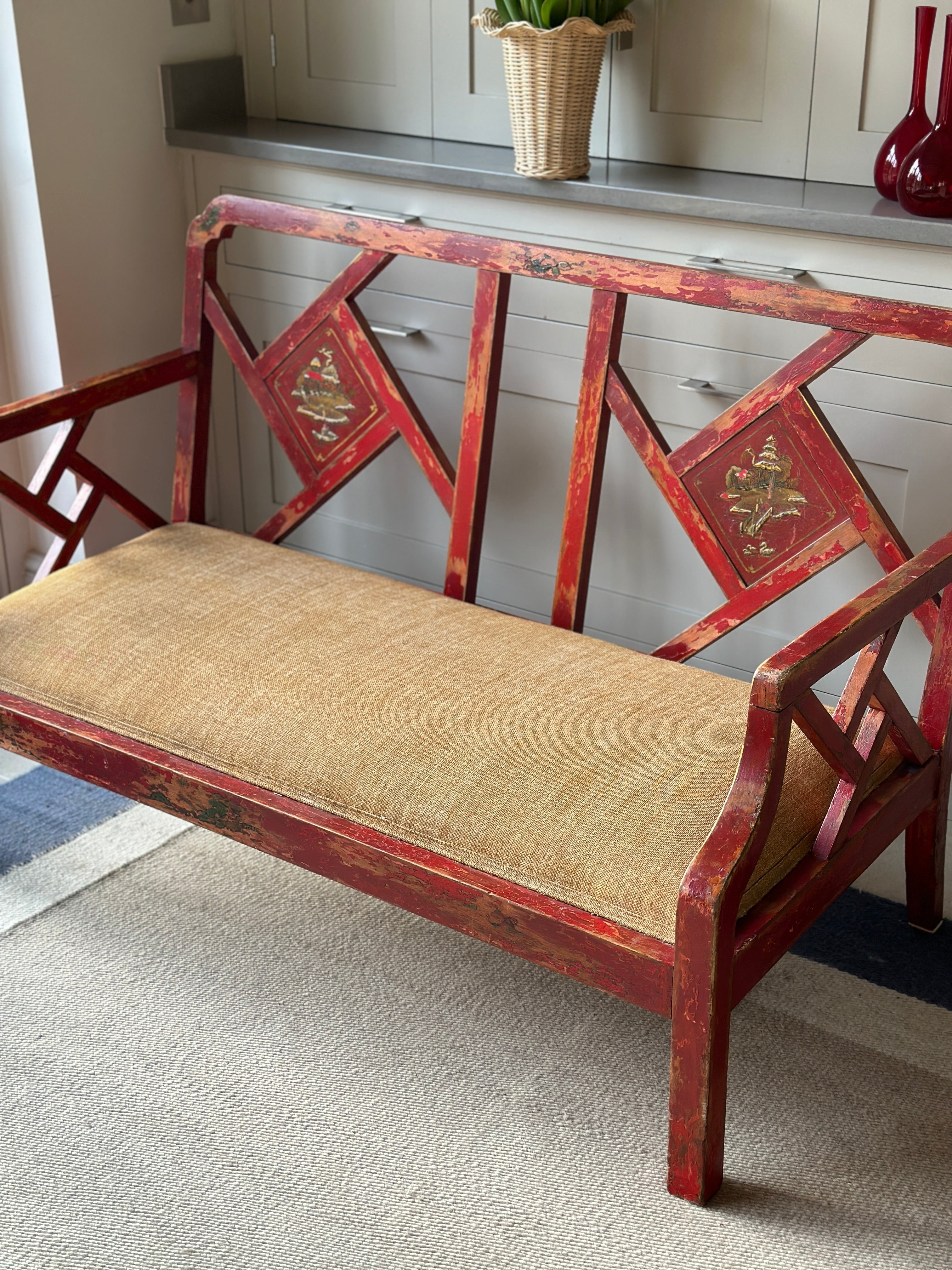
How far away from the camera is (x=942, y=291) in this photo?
6.08 feet

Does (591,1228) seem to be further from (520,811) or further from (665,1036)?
(520,811)

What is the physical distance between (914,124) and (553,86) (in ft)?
1.80

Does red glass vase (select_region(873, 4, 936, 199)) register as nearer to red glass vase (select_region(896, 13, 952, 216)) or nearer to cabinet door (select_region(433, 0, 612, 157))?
red glass vase (select_region(896, 13, 952, 216))

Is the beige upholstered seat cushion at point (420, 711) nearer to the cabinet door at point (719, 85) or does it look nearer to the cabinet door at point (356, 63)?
the cabinet door at point (719, 85)

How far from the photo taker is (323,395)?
2.10m

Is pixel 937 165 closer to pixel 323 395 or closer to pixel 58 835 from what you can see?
pixel 323 395

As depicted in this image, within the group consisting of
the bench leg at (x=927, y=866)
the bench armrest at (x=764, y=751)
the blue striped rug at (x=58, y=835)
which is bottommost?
the blue striped rug at (x=58, y=835)

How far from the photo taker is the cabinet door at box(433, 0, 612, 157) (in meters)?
2.33

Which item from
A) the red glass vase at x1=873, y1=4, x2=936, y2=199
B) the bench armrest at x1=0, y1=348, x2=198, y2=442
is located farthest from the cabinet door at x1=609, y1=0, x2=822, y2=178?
the bench armrest at x1=0, y1=348, x2=198, y2=442

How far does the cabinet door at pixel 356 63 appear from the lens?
2.43 metres

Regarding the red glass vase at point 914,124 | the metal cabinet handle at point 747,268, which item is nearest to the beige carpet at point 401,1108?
the metal cabinet handle at point 747,268

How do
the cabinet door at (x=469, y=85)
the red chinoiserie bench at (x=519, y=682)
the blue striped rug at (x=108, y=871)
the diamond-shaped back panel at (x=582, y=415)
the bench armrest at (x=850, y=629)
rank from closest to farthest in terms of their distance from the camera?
the bench armrest at (x=850, y=629), the red chinoiserie bench at (x=519, y=682), the diamond-shaped back panel at (x=582, y=415), the blue striped rug at (x=108, y=871), the cabinet door at (x=469, y=85)

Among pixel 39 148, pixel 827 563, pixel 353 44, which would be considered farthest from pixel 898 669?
pixel 39 148

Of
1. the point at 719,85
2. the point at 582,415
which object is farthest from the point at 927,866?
the point at 719,85
